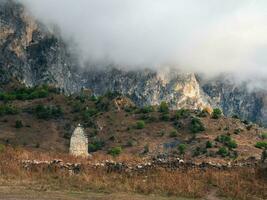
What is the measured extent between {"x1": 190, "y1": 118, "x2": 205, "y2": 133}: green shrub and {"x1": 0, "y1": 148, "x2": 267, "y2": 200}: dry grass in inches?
3387

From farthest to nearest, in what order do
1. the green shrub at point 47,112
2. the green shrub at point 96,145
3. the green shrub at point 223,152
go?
the green shrub at point 47,112
the green shrub at point 96,145
the green shrub at point 223,152

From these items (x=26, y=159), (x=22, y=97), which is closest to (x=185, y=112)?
(x=22, y=97)

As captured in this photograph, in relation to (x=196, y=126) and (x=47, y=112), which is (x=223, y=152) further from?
(x=47, y=112)

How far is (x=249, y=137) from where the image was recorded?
116062 mm

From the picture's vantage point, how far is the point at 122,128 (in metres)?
117

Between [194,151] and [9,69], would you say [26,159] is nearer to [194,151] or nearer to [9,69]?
[194,151]

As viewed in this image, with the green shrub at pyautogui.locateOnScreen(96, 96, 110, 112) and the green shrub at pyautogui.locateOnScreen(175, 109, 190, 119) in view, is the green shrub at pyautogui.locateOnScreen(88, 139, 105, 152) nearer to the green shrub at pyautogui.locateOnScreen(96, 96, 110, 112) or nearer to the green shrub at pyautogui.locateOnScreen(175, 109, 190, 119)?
the green shrub at pyautogui.locateOnScreen(96, 96, 110, 112)

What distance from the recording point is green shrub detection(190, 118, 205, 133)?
113188 mm

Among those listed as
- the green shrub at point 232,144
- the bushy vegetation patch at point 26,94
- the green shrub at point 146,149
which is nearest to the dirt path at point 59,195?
the green shrub at point 146,149

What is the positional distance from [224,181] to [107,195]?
5900 millimetres

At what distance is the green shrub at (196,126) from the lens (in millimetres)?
113188

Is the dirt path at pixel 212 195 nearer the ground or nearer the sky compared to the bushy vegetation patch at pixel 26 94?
nearer the ground

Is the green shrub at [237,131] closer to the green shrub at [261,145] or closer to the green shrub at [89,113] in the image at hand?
the green shrub at [261,145]

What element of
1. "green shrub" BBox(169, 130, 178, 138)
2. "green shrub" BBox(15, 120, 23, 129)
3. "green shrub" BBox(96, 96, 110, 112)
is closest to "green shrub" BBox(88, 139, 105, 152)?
"green shrub" BBox(169, 130, 178, 138)
